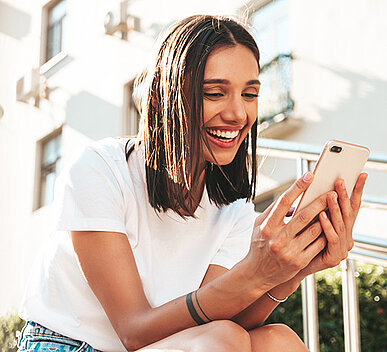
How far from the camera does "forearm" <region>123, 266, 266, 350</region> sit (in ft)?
5.01

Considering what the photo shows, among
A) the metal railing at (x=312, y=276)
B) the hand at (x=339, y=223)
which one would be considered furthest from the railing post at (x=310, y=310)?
the hand at (x=339, y=223)

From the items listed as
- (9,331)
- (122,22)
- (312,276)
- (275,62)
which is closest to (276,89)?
(275,62)

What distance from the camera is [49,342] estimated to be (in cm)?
165

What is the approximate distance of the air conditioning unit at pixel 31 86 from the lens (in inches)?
436

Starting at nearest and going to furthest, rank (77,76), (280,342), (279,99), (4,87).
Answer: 1. (280,342)
2. (279,99)
3. (77,76)
4. (4,87)

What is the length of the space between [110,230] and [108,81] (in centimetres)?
852

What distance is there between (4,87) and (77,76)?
2081 millimetres

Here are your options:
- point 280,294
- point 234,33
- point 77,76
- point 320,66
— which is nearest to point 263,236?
point 280,294

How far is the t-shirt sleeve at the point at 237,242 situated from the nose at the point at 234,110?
366 millimetres

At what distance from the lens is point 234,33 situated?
1.80 metres

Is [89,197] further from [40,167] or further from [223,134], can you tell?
[40,167]

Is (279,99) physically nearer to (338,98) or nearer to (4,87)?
(338,98)

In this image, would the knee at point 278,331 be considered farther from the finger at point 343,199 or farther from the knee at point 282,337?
the finger at point 343,199

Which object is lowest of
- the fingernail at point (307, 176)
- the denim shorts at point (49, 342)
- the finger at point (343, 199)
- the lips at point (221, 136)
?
the denim shorts at point (49, 342)
